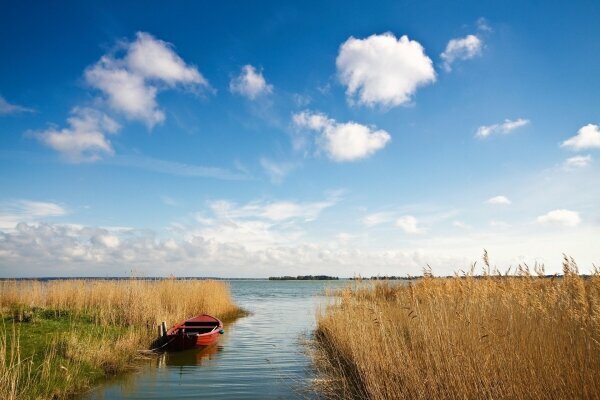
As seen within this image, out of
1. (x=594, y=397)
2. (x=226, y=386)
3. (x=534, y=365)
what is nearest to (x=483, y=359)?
(x=534, y=365)

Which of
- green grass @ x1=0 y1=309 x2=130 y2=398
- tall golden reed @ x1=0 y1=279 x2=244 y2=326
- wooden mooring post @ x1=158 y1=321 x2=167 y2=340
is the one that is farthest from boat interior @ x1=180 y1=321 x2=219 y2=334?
green grass @ x1=0 y1=309 x2=130 y2=398

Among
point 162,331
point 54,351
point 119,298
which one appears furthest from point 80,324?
point 54,351

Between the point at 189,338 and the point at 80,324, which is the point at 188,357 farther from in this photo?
the point at 80,324

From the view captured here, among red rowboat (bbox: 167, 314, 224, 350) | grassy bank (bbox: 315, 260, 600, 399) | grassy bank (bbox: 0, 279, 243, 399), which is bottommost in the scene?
red rowboat (bbox: 167, 314, 224, 350)

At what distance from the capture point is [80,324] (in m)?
13.1

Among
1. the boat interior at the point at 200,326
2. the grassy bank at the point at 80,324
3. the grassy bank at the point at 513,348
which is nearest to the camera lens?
the grassy bank at the point at 513,348

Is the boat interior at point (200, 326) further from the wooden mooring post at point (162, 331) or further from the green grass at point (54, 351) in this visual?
the green grass at point (54, 351)

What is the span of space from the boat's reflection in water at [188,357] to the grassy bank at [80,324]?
2.52 feet

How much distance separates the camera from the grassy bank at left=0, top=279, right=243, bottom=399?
309 inches

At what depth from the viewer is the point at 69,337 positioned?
10.7 meters

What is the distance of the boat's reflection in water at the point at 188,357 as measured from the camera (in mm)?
11297

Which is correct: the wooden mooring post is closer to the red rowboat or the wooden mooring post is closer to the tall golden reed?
the red rowboat

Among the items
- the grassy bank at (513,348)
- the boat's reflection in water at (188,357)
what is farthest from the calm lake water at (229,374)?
the grassy bank at (513,348)

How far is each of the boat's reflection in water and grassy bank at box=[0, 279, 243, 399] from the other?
0.77 metres
